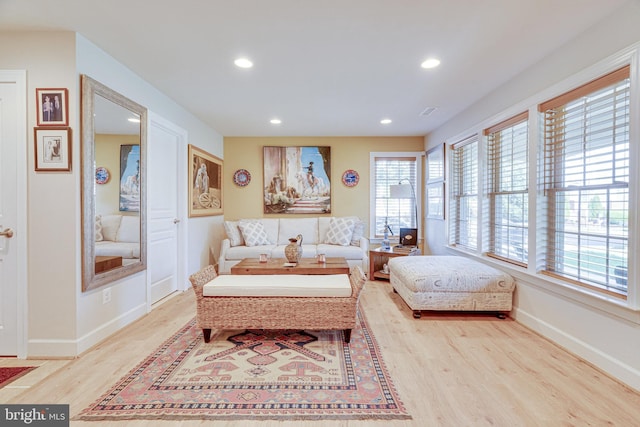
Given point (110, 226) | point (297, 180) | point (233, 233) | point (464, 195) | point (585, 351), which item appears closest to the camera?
point (585, 351)

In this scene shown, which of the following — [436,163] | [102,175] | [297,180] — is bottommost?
[102,175]

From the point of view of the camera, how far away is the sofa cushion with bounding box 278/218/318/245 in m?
5.25

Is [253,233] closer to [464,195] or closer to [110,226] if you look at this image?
[110,226]

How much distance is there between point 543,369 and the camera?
6.88 feet

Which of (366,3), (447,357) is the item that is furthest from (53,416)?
(366,3)

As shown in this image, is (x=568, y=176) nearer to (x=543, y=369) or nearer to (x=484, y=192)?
(x=484, y=192)

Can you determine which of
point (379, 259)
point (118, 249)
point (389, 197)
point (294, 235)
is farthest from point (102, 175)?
point (389, 197)

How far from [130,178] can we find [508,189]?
388 centimetres

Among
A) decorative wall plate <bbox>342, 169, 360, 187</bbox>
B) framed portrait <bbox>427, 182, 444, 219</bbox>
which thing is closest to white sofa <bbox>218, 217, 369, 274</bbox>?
decorative wall plate <bbox>342, 169, 360, 187</bbox>

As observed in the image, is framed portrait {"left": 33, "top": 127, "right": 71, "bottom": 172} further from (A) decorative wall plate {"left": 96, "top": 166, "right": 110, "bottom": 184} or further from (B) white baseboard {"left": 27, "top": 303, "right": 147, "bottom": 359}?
(B) white baseboard {"left": 27, "top": 303, "right": 147, "bottom": 359}

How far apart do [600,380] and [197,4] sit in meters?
3.57

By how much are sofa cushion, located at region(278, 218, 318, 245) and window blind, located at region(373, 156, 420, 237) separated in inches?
46.0

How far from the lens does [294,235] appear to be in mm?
5230

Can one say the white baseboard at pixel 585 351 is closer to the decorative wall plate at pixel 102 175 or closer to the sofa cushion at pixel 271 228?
the sofa cushion at pixel 271 228
